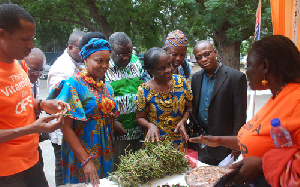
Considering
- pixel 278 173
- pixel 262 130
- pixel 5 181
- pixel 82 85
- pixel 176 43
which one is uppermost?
pixel 176 43

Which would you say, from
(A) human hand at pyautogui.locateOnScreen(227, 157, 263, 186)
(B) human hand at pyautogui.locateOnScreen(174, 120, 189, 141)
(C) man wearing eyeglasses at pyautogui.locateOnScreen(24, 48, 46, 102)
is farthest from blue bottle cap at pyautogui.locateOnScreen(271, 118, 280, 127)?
(C) man wearing eyeglasses at pyautogui.locateOnScreen(24, 48, 46, 102)

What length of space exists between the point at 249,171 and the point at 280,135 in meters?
0.29

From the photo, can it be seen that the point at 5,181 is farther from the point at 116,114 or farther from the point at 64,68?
the point at 64,68

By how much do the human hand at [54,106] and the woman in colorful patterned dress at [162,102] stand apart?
84cm

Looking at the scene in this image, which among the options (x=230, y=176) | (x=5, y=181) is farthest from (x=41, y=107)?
(x=230, y=176)

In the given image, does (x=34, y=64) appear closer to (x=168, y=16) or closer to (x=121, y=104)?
(x=121, y=104)

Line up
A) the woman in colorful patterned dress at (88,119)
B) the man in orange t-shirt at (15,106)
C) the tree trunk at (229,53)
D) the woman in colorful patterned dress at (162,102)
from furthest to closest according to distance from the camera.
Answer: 1. the tree trunk at (229,53)
2. the woman in colorful patterned dress at (162,102)
3. the woman in colorful patterned dress at (88,119)
4. the man in orange t-shirt at (15,106)

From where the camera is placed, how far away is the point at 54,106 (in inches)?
78.0

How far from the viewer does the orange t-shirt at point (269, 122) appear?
139cm

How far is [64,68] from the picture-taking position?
123 inches

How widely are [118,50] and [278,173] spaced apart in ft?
6.62

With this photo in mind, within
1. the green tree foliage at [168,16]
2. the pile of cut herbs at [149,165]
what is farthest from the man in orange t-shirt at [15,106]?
the green tree foliage at [168,16]

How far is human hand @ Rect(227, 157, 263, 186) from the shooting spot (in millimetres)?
1461

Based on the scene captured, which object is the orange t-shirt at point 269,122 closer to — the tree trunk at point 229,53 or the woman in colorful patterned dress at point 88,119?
the woman in colorful patterned dress at point 88,119
